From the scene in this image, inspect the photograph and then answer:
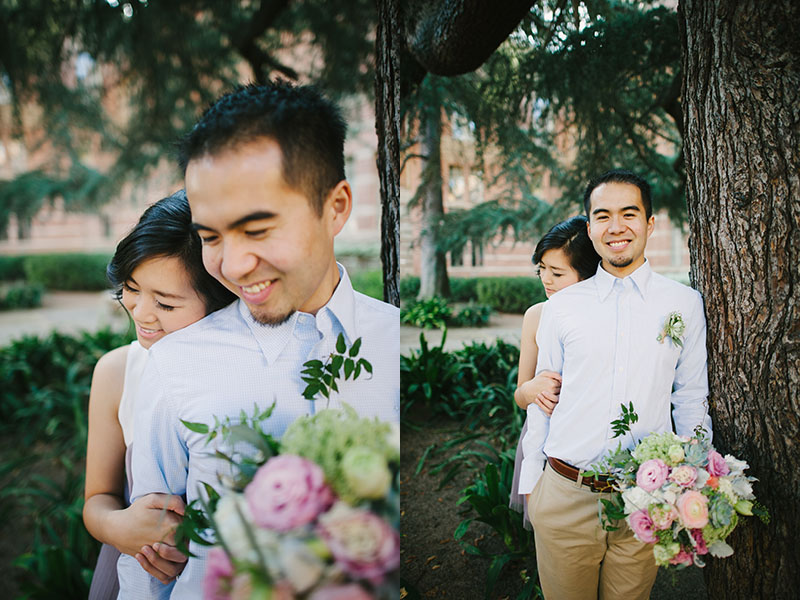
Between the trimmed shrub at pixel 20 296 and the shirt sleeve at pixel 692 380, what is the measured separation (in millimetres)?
2632

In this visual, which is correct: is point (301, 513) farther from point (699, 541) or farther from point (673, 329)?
point (673, 329)

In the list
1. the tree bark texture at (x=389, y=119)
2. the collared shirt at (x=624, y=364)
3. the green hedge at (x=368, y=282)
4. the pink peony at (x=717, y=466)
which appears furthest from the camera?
the tree bark texture at (x=389, y=119)

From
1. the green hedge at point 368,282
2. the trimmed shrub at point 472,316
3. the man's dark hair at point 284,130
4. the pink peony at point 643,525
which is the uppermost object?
the man's dark hair at point 284,130

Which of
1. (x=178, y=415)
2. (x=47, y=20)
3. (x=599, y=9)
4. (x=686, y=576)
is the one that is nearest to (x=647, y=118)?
(x=599, y=9)

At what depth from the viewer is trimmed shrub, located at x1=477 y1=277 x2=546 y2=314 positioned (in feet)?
6.59

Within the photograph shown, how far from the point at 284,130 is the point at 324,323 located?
0.57 metres

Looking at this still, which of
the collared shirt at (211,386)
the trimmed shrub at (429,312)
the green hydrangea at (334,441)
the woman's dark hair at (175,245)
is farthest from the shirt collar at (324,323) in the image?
the trimmed shrub at (429,312)

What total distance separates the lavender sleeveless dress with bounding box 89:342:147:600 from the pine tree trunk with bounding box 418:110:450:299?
3.95 feet

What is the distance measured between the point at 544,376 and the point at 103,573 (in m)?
1.72

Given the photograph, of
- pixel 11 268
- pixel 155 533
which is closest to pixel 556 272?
pixel 155 533

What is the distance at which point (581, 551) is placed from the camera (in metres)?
1.69

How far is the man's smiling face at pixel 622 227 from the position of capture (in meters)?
1.68

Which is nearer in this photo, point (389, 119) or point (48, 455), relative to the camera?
point (389, 119)

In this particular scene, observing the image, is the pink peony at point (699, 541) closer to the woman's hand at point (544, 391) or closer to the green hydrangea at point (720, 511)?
the green hydrangea at point (720, 511)
